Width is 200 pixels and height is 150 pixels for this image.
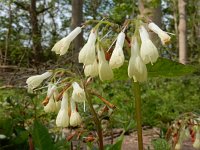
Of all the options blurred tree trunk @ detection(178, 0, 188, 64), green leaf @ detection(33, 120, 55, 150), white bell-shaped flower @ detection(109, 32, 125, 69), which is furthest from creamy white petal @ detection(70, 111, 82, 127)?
blurred tree trunk @ detection(178, 0, 188, 64)

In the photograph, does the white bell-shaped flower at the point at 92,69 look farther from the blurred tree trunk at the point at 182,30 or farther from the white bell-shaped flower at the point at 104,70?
the blurred tree trunk at the point at 182,30

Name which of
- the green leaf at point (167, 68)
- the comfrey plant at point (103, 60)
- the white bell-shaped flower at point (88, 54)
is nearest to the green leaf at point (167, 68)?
the green leaf at point (167, 68)

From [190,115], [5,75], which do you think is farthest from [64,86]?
[5,75]

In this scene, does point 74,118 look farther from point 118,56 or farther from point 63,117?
point 118,56

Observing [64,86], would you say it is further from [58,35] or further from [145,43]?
[58,35]

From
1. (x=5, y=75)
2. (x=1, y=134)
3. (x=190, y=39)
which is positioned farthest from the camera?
(x=190, y=39)

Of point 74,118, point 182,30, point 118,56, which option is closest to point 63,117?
point 74,118
